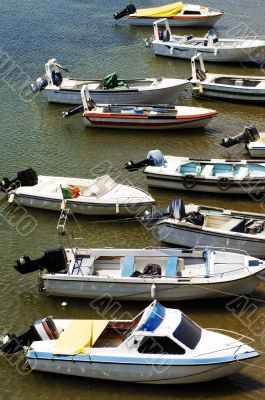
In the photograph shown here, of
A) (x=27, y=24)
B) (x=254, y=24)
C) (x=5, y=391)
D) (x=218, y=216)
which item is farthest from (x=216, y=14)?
(x=5, y=391)

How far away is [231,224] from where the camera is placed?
86.2ft

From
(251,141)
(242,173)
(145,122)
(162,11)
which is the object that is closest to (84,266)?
(242,173)

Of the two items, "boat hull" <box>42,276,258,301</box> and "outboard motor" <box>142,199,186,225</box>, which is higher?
"outboard motor" <box>142,199,186,225</box>

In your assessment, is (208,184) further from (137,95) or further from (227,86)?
(227,86)

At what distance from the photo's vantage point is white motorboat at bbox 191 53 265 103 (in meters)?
39.6

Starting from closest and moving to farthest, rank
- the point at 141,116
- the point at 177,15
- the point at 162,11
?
the point at 141,116 → the point at 177,15 → the point at 162,11

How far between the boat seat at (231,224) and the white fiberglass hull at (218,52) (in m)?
22.8

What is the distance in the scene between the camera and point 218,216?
26.8 meters

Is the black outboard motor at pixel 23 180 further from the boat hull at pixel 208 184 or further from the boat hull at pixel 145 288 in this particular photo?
the boat hull at pixel 145 288

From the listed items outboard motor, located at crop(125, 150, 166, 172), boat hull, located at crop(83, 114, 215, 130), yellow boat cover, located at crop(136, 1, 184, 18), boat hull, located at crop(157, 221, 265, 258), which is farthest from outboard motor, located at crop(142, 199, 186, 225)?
yellow boat cover, located at crop(136, 1, 184, 18)

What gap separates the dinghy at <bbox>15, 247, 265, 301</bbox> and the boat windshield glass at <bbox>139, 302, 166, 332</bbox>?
2530mm

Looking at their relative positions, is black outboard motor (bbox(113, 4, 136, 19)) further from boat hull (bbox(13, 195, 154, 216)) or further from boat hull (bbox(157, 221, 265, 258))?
boat hull (bbox(157, 221, 265, 258))

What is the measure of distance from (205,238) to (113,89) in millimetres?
16918

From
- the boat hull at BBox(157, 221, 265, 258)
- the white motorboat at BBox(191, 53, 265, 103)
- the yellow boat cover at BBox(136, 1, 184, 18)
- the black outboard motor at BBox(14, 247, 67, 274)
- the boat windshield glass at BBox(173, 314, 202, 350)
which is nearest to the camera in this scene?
the boat windshield glass at BBox(173, 314, 202, 350)
